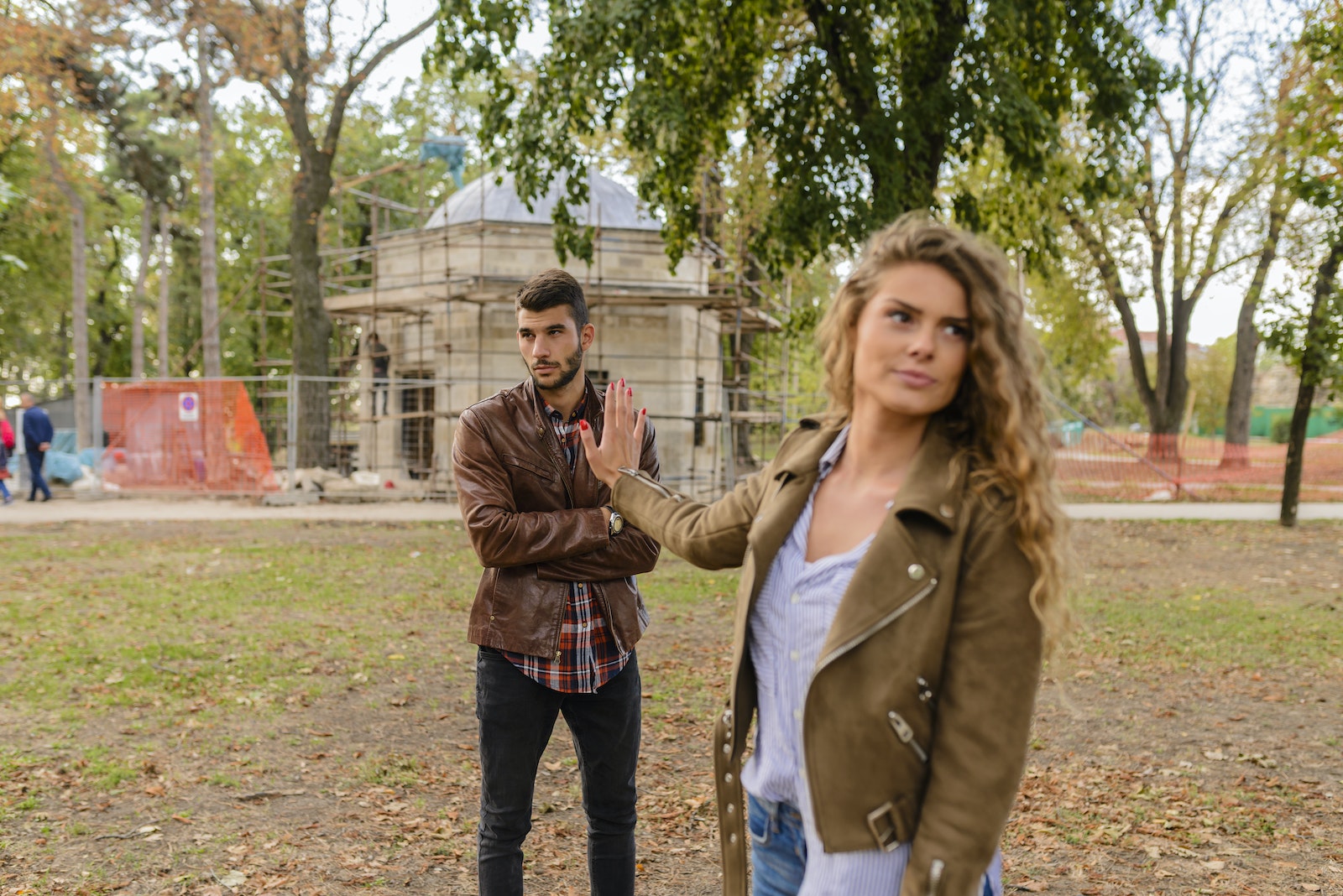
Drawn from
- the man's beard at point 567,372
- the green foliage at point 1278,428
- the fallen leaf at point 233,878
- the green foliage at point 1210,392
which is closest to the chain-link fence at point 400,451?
the fallen leaf at point 233,878

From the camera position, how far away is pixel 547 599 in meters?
3.24

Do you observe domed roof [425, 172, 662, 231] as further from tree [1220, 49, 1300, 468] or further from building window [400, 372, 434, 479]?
tree [1220, 49, 1300, 468]

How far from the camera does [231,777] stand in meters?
5.67

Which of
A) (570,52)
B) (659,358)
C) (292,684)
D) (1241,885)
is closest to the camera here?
(1241,885)

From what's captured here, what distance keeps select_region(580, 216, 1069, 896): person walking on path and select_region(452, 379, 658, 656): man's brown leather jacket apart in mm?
1088

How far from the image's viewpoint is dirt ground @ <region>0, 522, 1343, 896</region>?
180 inches

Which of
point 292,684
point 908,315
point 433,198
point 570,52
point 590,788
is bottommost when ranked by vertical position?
point 292,684

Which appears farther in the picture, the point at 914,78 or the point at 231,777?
the point at 914,78

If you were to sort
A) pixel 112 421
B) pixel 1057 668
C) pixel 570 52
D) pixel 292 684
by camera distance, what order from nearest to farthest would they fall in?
pixel 1057 668 < pixel 292 684 < pixel 570 52 < pixel 112 421

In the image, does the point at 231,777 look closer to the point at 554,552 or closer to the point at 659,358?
the point at 554,552

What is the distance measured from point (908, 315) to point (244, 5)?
25279mm

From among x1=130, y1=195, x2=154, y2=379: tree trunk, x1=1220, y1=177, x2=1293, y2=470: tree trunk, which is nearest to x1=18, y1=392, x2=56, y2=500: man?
x1=130, y1=195, x2=154, y2=379: tree trunk

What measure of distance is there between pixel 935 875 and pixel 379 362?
2765 centimetres

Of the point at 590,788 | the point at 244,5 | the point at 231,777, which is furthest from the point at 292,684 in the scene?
the point at 244,5
